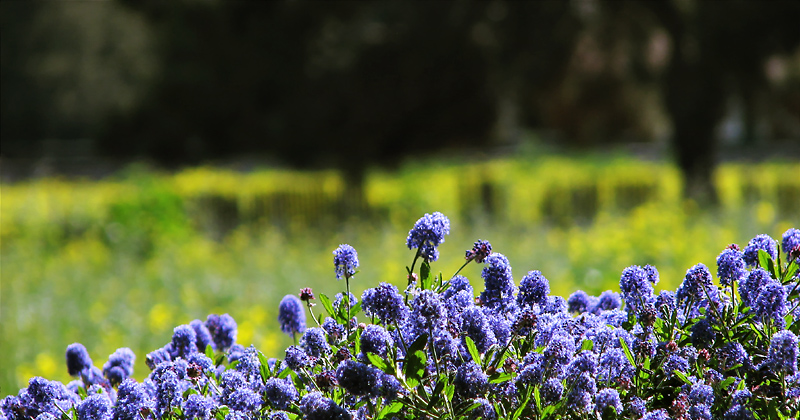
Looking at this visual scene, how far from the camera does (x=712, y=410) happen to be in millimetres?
1382

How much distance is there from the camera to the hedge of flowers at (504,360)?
1.27 m

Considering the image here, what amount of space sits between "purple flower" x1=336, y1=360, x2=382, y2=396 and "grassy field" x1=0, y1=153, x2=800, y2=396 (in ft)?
10.7

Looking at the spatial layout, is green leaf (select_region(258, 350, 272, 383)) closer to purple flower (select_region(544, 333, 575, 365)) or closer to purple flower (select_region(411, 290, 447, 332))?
purple flower (select_region(411, 290, 447, 332))

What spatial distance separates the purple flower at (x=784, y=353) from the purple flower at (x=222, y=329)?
1.20 metres

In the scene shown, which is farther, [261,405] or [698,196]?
[698,196]

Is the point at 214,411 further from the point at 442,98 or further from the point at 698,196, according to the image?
the point at 442,98

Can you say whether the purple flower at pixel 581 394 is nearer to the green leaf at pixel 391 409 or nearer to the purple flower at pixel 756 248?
the green leaf at pixel 391 409

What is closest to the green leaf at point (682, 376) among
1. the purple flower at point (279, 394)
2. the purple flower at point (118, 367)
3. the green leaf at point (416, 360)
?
the green leaf at point (416, 360)

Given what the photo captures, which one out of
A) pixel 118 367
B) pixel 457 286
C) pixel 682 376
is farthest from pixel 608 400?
pixel 118 367

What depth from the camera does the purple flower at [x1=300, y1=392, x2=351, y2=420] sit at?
4.04 feet

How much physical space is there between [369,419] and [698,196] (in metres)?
8.48

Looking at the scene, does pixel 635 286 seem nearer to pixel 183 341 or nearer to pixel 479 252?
pixel 479 252

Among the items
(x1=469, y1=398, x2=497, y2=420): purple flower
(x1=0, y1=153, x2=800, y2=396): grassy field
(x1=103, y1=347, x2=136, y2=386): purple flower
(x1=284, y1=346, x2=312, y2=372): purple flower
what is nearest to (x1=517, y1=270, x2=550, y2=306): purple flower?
(x1=469, y1=398, x2=497, y2=420): purple flower

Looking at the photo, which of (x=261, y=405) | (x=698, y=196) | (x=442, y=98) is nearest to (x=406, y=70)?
(x=442, y=98)
